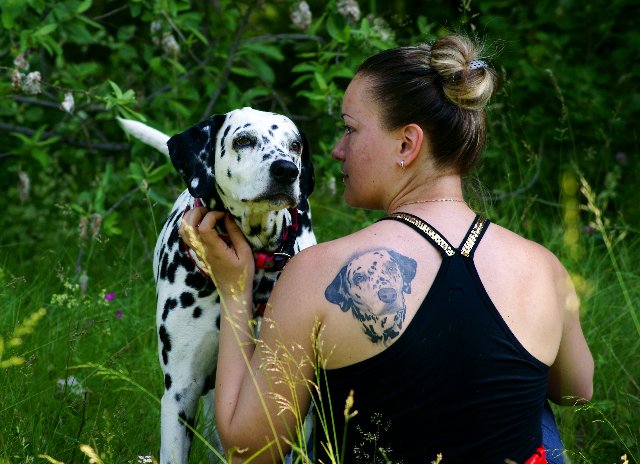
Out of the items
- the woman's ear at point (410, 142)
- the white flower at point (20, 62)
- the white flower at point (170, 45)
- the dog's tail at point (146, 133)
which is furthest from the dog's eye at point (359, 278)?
the white flower at point (170, 45)

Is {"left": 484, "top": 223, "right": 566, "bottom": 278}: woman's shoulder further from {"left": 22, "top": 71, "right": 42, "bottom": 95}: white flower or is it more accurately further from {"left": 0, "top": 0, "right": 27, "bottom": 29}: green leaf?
{"left": 0, "top": 0, "right": 27, "bottom": 29}: green leaf

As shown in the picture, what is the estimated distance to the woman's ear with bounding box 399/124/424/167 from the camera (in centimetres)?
255

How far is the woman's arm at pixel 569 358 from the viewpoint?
2635 millimetres

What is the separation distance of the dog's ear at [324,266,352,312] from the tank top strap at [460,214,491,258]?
319 millimetres

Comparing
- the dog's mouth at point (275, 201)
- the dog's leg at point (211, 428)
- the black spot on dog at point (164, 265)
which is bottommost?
the dog's leg at point (211, 428)

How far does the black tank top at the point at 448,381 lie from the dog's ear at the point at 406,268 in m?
0.06

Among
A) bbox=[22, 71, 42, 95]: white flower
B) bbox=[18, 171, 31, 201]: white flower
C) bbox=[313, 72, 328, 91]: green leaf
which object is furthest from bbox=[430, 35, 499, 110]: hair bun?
bbox=[18, 171, 31, 201]: white flower

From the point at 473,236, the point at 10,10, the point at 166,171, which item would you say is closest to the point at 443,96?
the point at 473,236

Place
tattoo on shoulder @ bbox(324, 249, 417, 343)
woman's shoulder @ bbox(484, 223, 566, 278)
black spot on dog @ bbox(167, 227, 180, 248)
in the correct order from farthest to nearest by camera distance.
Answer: black spot on dog @ bbox(167, 227, 180, 248), woman's shoulder @ bbox(484, 223, 566, 278), tattoo on shoulder @ bbox(324, 249, 417, 343)

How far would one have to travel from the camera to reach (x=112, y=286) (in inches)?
181

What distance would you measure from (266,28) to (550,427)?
5103 millimetres

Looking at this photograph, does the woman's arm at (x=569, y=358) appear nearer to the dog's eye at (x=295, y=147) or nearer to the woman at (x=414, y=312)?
the woman at (x=414, y=312)

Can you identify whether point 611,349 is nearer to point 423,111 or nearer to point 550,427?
point 550,427

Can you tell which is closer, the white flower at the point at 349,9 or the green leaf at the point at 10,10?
the green leaf at the point at 10,10
